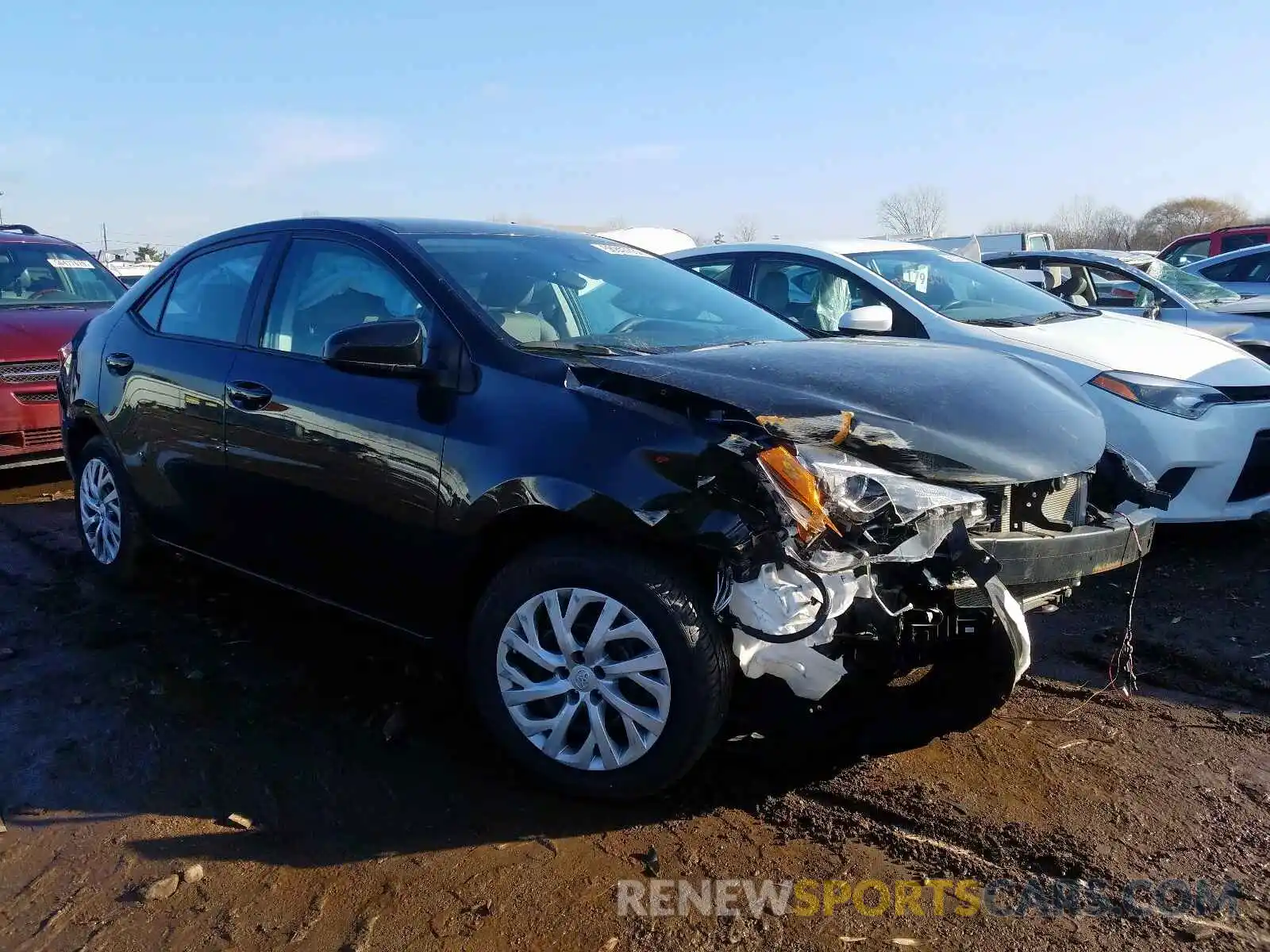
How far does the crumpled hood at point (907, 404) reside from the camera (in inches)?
113

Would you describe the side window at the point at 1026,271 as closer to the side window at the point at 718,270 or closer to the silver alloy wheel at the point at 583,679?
the side window at the point at 718,270

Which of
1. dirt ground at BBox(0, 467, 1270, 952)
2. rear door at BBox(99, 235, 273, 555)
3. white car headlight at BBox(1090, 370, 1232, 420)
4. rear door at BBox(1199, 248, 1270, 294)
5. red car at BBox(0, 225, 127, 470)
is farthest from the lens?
rear door at BBox(1199, 248, 1270, 294)

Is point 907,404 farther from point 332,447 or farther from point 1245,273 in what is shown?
point 1245,273

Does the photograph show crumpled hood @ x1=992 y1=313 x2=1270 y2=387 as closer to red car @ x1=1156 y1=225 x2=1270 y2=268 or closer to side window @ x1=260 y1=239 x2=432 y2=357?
side window @ x1=260 y1=239 x2=432 y2=357

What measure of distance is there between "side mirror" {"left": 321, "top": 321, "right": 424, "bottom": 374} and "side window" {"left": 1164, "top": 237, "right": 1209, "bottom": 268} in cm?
1561

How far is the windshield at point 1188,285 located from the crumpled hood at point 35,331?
9.24 metres

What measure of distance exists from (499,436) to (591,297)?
0.99 meters

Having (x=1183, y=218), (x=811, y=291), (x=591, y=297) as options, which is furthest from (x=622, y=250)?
(x=1183, y=218)

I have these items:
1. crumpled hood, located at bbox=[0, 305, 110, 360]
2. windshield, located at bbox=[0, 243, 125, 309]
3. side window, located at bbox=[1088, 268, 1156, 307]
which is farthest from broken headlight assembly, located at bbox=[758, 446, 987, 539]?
windshield, located at bbox=[0, 243, 125, 309]

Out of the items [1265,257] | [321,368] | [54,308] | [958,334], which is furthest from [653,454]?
[1265,257]

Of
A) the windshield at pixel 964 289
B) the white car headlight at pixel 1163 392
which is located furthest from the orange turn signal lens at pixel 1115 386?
the windshield at pixel 964 289

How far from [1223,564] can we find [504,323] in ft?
12.6

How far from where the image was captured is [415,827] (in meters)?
2.92

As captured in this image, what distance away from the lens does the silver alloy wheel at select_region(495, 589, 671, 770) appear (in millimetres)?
2859
